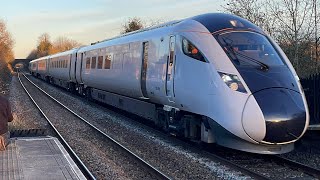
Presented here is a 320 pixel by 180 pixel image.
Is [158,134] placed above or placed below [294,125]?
below

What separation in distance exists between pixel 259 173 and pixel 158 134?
5.28 metres

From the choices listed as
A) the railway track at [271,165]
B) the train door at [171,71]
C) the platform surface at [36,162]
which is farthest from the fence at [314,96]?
the platform surface at [36,162]

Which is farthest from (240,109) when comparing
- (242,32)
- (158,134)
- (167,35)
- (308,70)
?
(308,70)

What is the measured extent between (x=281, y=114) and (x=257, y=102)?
0.48 m

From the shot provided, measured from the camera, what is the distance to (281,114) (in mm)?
8344

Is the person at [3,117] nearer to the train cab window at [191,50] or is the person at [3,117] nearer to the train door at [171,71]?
the train door at [171,71]

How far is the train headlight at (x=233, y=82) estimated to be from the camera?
8.68 meters

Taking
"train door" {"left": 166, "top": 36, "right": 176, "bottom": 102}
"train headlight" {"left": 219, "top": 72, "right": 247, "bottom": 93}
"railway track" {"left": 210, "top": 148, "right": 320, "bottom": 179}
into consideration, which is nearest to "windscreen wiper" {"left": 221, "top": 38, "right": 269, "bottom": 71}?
"train headlight" {"left": 219, "top": 72, "right": 247, "bottom": 93}

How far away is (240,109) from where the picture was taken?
8492 millimetres

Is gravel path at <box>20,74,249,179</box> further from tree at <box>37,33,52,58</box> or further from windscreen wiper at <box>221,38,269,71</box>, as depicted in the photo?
tree at <box>37,33,52,58</box>

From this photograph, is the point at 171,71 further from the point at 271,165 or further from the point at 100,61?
the point at 100,61

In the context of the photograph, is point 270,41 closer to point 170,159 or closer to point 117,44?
point 170,159

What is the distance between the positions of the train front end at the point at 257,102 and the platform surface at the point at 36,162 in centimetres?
302

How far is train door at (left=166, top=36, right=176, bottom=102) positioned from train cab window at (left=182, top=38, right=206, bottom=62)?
578mm
